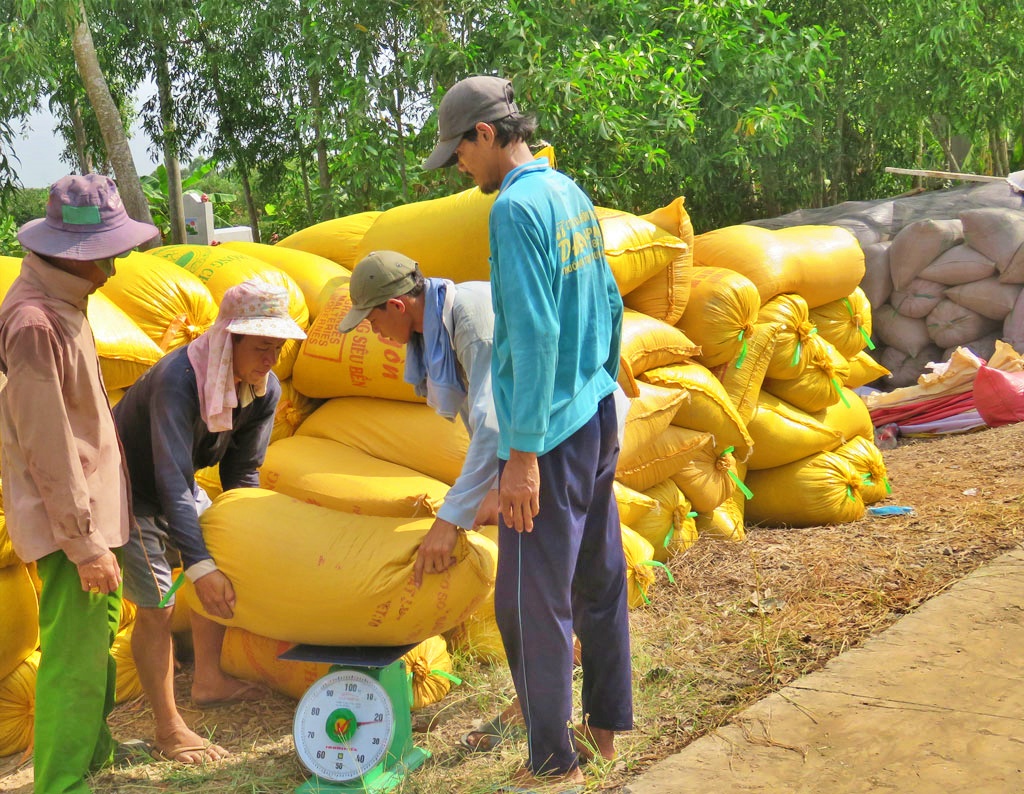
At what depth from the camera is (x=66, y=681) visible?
240 cm

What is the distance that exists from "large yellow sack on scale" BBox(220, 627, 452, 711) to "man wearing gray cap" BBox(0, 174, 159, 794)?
0.55 m

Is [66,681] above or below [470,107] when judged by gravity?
below

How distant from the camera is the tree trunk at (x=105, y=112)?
8773 mm

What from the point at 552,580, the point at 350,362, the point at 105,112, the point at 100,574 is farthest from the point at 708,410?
the point at 105,112

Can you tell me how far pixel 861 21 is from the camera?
31.0 ft

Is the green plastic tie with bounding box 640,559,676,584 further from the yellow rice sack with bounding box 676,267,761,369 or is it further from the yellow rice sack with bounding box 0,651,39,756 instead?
the yellow rice sack with bounding box 0,651,39,756

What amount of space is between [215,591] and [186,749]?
1.47 ft

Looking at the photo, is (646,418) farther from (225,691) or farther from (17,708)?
(17,708)

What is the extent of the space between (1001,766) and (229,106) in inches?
481

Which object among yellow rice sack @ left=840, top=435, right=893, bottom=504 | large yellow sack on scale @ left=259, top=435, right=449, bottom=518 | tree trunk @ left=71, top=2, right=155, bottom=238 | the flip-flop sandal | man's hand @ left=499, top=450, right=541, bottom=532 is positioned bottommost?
yellow rice sack @ left=840, top=435, right=893, bottom=504

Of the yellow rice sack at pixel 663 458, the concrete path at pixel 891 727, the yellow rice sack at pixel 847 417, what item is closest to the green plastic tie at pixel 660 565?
the yellow rice sack at pixel 663 458

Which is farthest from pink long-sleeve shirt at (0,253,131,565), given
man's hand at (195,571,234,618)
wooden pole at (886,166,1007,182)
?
wooden pole at (886,166,1007,182)

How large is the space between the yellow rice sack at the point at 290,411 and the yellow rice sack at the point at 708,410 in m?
1.28

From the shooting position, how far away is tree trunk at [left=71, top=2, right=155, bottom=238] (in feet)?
28.8
